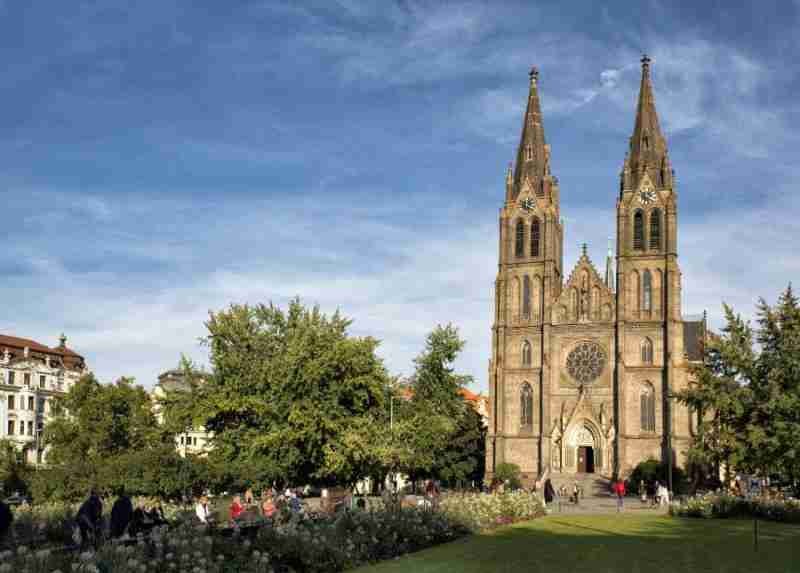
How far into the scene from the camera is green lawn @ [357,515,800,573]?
20.7m

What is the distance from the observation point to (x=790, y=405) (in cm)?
4147

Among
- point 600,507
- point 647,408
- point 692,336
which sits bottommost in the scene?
point 600,507

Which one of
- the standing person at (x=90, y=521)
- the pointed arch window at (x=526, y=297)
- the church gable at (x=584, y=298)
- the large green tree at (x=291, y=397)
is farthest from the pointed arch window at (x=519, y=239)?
the standing person at (x=90, y=521)

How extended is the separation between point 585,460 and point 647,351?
1003 cm

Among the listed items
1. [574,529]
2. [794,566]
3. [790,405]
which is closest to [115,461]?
[574,529]

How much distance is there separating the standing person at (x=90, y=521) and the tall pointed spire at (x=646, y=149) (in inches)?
2654

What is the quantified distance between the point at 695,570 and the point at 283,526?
8.83 metres

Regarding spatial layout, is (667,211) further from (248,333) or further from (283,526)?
(283,526)

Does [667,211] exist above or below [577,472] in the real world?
above

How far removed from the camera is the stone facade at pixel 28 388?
86.5 meters

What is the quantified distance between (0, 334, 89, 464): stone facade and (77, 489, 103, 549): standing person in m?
A: 69.9

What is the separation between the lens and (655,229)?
7906cm

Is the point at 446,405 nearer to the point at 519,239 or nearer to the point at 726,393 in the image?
the point at 519,239

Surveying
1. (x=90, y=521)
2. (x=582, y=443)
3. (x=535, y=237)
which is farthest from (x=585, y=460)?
(x=90, y=521)
